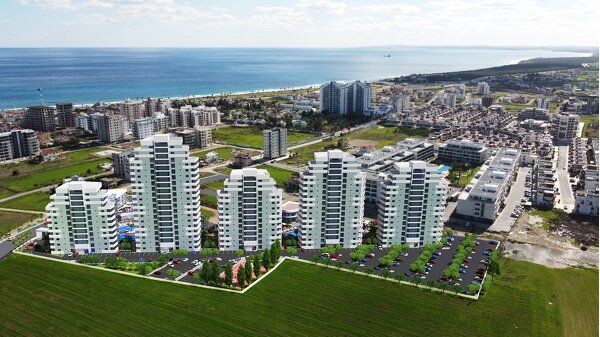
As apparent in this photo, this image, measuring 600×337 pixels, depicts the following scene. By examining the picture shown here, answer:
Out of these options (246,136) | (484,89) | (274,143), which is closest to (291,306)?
(274,143)

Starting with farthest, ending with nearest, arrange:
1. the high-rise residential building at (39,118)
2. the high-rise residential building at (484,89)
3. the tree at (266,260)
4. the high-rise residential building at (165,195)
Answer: the high-rise residential building at (484,89) < the high-rise residential building at (39,118) < the high-rise residential building at (165,195) < the tree at (266,260)

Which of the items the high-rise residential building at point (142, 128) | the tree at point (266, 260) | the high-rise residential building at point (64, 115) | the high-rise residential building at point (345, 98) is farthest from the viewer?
the high-rise residential building at point (345, 98)

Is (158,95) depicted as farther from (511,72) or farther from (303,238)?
(511,72)

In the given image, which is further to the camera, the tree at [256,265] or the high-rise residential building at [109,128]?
the high-rise residential building at [109,128]

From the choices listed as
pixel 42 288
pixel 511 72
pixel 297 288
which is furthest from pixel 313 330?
pixel 511 72

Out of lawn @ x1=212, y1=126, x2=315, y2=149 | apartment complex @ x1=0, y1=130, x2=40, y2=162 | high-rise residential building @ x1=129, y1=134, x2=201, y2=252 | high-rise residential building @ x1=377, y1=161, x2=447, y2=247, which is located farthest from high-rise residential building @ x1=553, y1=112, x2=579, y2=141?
apartment complex @ x1=0, y1=130, x2=40, y2=162

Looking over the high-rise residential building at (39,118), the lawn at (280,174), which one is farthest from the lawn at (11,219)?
the high-rise residential building at (39,118)

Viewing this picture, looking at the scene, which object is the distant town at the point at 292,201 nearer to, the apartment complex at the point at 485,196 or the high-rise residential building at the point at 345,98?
the apartment complex at the point at 485,196
